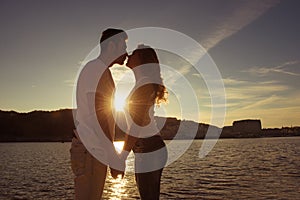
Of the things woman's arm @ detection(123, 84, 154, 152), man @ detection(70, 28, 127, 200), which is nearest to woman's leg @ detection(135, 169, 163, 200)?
man @ detection(70, 28, 127, 200)

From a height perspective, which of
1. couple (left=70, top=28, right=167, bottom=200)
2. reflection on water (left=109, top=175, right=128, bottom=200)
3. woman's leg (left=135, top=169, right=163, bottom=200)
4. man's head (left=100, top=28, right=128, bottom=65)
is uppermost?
man's head (left=100, top=28, right=128, bottom=65)

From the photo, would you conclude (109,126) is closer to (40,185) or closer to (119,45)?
(119,45)

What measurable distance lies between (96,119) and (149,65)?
853 mm

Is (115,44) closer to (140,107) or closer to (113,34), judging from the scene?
(113,34)

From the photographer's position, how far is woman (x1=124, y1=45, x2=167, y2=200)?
3.89 m

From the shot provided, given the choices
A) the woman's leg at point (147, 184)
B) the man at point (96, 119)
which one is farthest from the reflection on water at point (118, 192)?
the woman's leg at point (147, 184)

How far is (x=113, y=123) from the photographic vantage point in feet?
13.5

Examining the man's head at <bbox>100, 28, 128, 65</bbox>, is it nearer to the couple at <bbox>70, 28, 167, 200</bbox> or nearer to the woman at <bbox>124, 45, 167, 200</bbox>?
the couple at <bbox>70, 28, 167, 200</bbox>

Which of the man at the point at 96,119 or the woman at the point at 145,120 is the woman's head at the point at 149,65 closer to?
the woman at the point at 145,120

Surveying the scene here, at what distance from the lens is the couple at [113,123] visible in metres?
3.92

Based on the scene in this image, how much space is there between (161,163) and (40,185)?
34.1 metres

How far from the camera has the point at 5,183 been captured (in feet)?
124

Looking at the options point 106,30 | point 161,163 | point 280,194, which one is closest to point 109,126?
point 161,163

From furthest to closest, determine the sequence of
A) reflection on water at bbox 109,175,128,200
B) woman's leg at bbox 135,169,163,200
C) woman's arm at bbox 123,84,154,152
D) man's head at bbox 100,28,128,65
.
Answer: reflection on water at bbox 109,175,128,200, man's head at bbox 100,28,128,65, woman's leg at bbox 135,169,163,200, woman's arm at bbox 123,84,154,152
